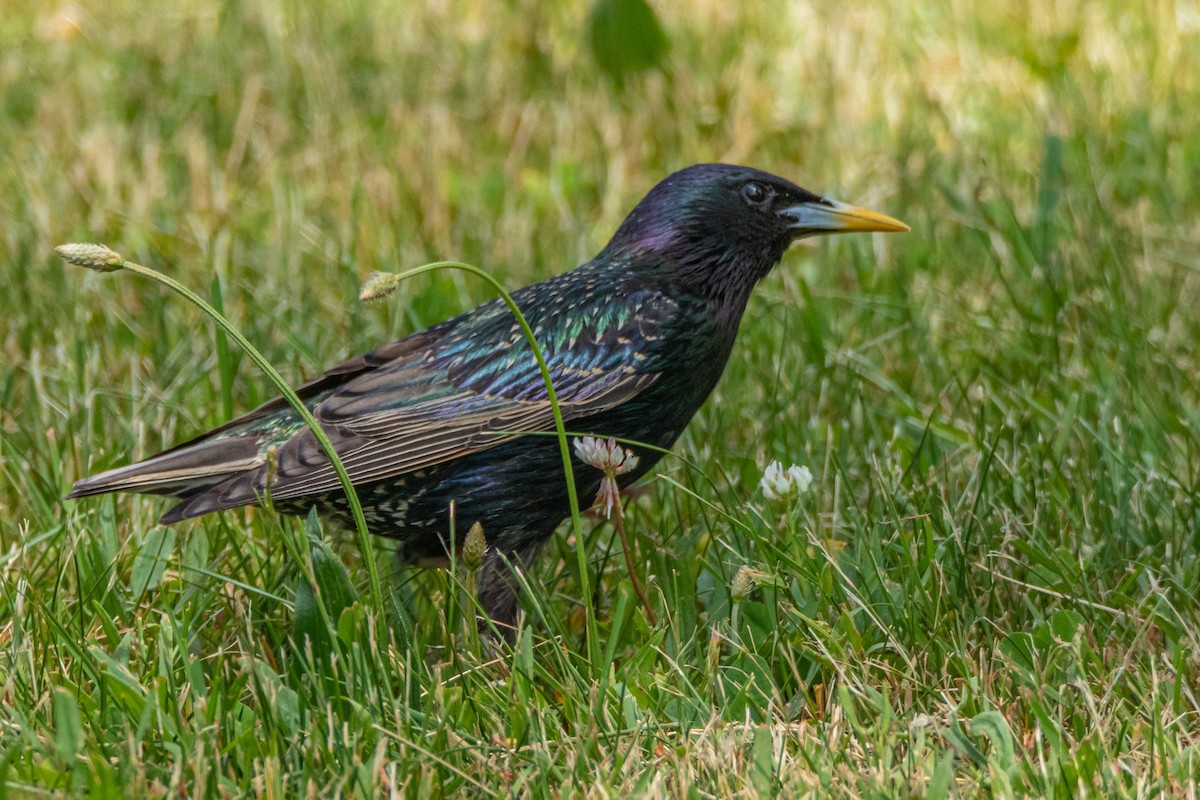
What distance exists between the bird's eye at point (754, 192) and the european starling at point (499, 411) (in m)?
0.10

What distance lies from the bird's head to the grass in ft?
1.51

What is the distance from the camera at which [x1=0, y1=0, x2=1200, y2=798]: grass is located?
2742 mm

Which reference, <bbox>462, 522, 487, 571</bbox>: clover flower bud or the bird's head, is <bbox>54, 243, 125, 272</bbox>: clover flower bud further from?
the bird's head

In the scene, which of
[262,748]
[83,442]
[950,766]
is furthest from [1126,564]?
[83,442]

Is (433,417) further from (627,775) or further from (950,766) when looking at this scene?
(950,766)

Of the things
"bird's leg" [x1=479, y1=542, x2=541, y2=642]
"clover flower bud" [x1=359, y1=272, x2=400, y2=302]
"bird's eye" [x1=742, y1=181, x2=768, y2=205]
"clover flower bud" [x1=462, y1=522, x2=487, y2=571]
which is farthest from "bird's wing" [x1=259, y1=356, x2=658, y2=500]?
"clover flower bud" [x1=359, y1=272, x2=400, y2=302]

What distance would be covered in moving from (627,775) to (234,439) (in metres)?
1.42

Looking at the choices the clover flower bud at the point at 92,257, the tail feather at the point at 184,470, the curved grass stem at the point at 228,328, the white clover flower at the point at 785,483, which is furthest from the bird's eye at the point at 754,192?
the clover flower bud at the point at 92,257

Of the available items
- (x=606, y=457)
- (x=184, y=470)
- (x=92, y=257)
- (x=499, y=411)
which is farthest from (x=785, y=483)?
(x=92, y=257)

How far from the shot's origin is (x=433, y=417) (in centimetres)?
362

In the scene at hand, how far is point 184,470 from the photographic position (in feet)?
11.5

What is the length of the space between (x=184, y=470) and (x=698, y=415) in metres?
1.53

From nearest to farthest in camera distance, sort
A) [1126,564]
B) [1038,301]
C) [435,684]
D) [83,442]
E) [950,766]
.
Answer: [950,766], [435,684], [1126,564], [83,442], [1038,301]

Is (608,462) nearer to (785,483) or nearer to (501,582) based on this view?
(785,483)
